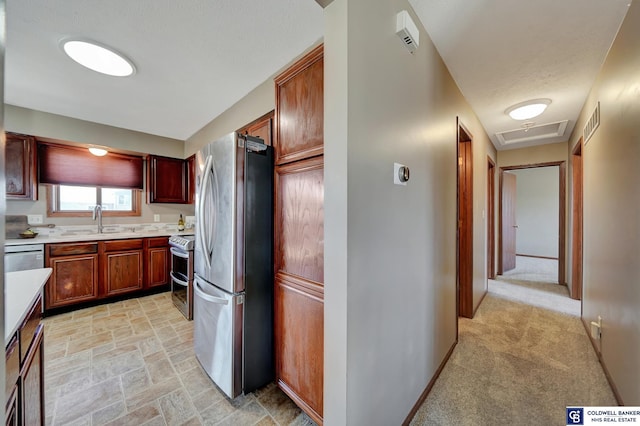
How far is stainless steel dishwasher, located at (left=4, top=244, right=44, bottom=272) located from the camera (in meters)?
2.49

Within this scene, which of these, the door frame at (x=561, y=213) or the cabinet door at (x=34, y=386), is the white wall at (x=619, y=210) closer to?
the door frame at (x=561, y=213)

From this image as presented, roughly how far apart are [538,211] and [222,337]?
27.1 ft

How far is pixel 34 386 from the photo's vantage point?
1.00 meters

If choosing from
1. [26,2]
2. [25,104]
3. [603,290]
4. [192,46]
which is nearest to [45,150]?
[25,104]

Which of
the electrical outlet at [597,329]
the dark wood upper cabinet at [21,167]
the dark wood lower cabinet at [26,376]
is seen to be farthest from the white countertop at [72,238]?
the electrical outlet at [597,329]

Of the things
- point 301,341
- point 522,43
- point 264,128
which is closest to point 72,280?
point 264,128

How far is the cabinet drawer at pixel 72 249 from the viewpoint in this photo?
8.92 feet

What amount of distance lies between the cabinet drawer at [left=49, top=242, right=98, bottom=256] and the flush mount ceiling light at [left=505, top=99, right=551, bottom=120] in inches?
211

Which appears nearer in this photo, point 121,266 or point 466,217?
point 466,217

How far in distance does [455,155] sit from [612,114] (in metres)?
0.99

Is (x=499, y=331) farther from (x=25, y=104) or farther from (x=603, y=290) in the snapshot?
(x=25, y=104)

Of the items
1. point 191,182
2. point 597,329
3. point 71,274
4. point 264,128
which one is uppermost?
point 264,128

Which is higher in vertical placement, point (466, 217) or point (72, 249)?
point (466, 217)

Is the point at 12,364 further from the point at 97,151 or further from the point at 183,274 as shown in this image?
the point at 97,151
